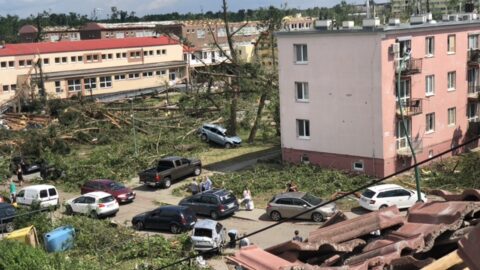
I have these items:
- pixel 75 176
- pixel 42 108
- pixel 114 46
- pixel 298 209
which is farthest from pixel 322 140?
pixel 114 46

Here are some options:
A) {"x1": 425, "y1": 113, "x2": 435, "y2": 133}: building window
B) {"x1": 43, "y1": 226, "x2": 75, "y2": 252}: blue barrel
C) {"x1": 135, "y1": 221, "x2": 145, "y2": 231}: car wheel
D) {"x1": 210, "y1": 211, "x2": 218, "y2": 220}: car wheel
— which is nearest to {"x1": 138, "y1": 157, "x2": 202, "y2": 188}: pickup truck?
{"x1": 210, "y1": 211, "x2": 218, "y2": 220}: car wheel

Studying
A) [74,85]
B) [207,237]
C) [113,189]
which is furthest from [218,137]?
[74,85]

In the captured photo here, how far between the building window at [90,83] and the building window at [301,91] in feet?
119

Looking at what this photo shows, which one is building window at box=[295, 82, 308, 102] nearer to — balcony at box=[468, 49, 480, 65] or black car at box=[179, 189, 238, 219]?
black car at box=[179, 189, 238, 219]

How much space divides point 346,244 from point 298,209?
1864cm

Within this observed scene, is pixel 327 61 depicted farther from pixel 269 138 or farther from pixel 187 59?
pixel 187 59

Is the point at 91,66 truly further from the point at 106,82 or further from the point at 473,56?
the point at 473,56

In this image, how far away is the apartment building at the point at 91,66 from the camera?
62.5 m

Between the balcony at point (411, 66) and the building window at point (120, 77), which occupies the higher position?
the balcony at point (411, 66)

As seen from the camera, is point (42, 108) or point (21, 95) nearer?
point (42, 108)

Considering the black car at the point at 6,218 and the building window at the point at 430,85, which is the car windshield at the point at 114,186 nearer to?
the black car at the point at 6,218

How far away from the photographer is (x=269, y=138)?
1768 inches

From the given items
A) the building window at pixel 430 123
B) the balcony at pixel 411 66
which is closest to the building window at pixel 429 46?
the balcony at pixel 411 66

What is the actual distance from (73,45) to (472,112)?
4435 cm
